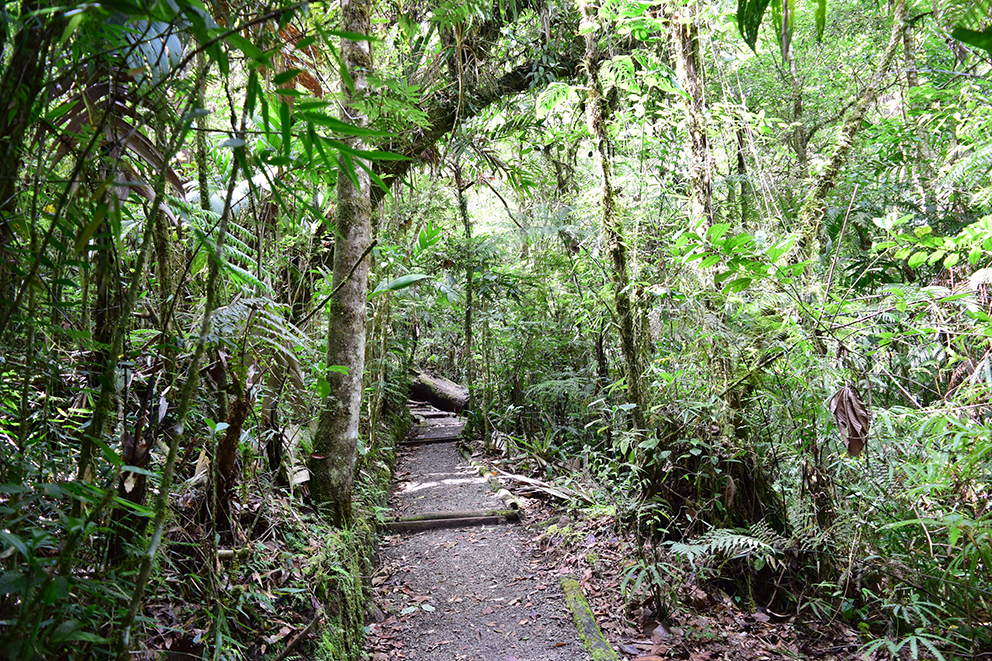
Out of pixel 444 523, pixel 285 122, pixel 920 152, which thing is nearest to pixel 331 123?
pixel 285 122

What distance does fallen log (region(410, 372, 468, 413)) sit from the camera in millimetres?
11555

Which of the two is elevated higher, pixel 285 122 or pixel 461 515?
pixel 285 122

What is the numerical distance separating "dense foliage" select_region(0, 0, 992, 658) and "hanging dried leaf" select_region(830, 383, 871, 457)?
11 millimetres

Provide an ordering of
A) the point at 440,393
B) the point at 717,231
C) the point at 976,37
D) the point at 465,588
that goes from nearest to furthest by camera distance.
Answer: the point at 976,37 < the point at 717,231 < the point at 465,588 < the point at 440,393

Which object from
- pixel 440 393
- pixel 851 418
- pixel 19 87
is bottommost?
pixel 851 418

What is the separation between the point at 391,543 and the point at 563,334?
3805mm

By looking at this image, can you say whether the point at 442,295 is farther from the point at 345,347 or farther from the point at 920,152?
the point at 920,152

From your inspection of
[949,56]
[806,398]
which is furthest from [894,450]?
[949,56]

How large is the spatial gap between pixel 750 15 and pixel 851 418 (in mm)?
2432

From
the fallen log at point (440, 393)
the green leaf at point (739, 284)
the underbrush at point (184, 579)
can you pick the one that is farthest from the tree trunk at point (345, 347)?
the fallen log at point (440, 393)

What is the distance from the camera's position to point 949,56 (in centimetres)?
524

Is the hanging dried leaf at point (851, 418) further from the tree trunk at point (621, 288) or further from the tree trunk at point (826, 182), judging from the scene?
the tree trunk at point (826, 182)

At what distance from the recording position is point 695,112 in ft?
11.7

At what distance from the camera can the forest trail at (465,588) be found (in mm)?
3236
